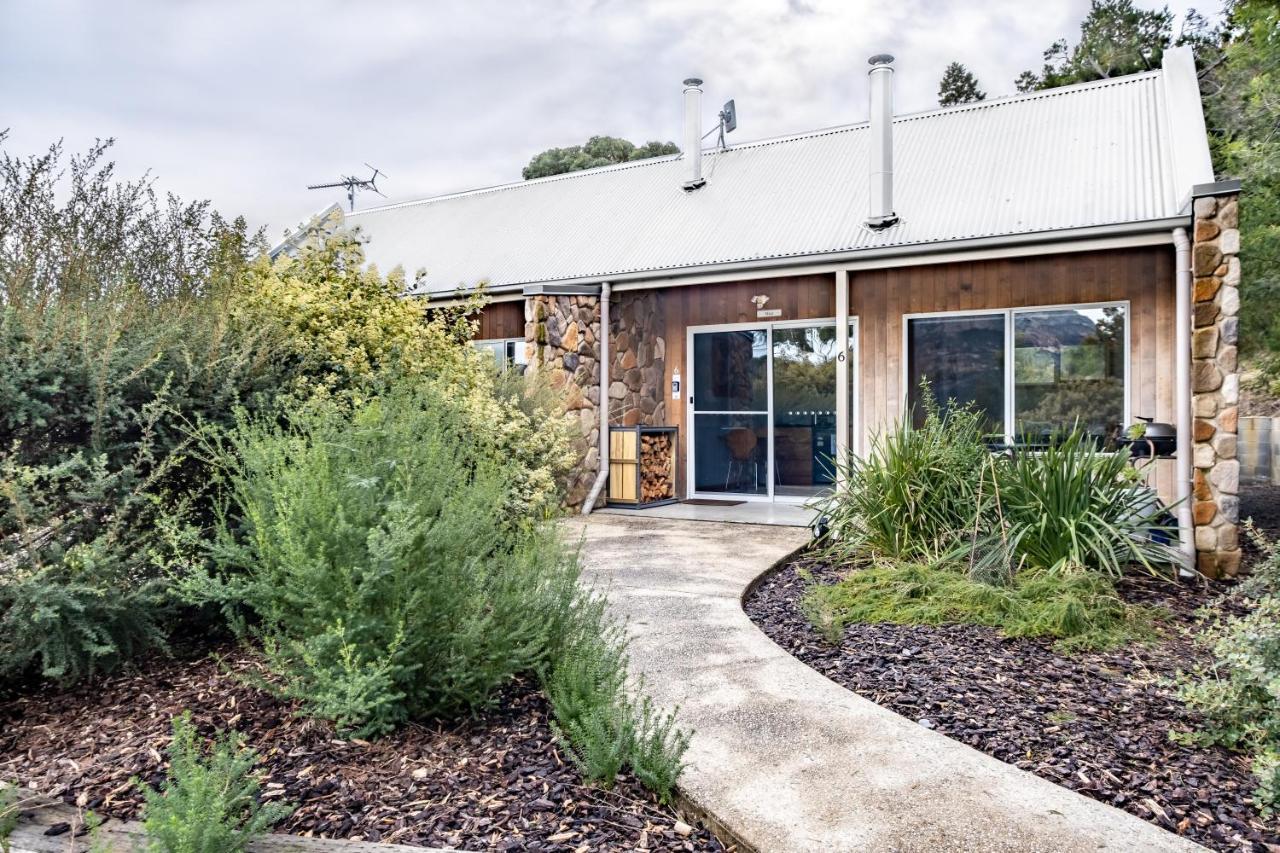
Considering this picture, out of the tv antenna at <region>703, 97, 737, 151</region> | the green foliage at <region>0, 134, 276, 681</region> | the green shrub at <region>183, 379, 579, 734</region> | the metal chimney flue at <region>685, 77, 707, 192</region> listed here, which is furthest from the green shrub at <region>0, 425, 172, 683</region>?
the tv antenna at <region>703, 97, 737, 151</region>

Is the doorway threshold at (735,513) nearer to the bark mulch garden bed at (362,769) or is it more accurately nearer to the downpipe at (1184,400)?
the downpipe at (1184,400)

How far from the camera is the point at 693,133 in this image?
11.4m

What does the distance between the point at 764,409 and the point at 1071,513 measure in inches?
200

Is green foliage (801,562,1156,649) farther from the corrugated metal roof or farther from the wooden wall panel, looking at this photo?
the wooden wall panel

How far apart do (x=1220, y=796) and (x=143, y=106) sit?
11215 mm

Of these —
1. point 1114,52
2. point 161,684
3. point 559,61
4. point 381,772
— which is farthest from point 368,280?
point 1114,52

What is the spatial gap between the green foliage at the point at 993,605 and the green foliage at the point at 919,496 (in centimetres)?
39

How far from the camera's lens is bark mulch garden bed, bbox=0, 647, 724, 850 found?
7.83 ft

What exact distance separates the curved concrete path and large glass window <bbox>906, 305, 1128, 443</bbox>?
5106mm

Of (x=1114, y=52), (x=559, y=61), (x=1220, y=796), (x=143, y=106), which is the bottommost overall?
(x=1220, y=796)

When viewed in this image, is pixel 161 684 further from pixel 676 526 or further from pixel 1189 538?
pixel 1189 538

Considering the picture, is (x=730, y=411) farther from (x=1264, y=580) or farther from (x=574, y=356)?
(x=1264, y=580)

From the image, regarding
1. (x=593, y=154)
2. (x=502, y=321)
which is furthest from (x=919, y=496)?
(x=593, y=154)

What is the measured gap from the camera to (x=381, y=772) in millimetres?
2693
